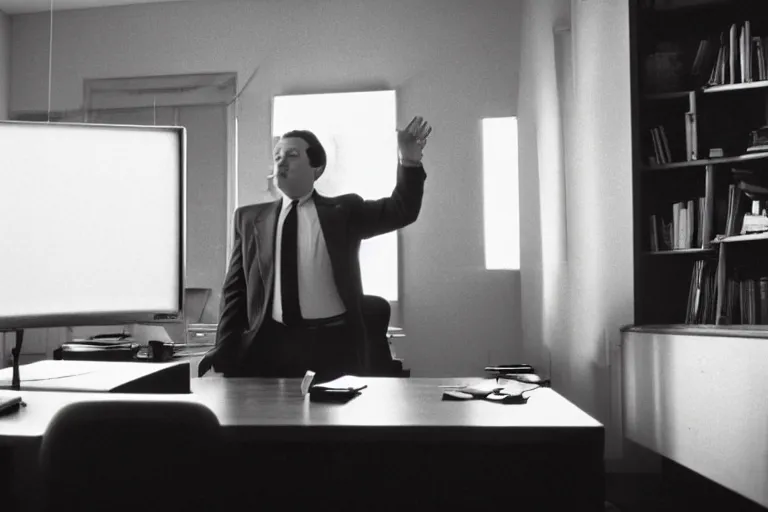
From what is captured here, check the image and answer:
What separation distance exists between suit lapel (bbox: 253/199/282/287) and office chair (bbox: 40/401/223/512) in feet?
5.88

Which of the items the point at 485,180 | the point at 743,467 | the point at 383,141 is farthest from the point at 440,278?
the point at 743,467

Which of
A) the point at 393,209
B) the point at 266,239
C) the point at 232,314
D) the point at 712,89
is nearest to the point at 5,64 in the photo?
the point at 266,239

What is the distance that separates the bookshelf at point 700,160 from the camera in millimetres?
2986

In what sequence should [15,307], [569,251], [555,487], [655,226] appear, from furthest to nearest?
[569,251]
[655,226]
[15,307]
[555,487]

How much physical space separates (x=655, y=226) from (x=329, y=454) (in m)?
2.63

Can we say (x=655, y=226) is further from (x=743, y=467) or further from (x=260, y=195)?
(x=260, y=195)

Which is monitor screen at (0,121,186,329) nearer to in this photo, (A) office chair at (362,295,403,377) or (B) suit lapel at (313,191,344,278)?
(B) suit lapel at (313,191,344,278)

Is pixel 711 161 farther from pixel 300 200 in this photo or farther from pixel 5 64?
pixel 5 64

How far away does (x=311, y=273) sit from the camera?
2699 mm

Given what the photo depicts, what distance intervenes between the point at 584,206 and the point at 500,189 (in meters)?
0.94

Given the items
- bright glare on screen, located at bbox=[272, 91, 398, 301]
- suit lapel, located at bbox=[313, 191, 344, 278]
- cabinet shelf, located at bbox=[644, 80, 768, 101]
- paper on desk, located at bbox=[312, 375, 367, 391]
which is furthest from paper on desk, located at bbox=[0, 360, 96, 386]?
bright glare on screen, located at bbox=[272, 91, 398, 301]

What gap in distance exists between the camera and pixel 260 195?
4.51 metres

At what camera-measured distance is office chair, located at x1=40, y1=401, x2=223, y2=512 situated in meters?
0.80

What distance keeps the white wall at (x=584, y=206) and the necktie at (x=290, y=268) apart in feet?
5.02
